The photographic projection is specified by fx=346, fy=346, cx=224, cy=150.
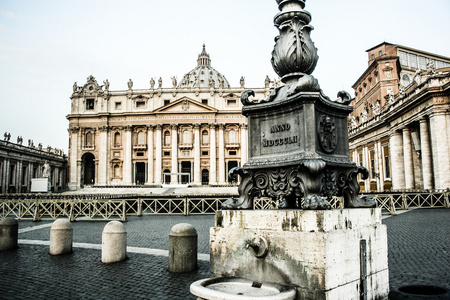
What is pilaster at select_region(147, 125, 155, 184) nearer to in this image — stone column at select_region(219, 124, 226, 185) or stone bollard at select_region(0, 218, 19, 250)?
stone column at select_region(219, 124, 226, 185)

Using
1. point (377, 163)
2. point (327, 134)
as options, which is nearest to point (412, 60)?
point (377, 163)

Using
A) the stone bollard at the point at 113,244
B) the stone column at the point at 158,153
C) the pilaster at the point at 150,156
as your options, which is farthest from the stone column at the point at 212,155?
the stone bollard at the point at 113,244

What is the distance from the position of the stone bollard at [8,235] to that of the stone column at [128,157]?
52.6m

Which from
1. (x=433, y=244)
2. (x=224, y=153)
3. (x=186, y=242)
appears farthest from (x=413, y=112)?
(x=224, y=153)

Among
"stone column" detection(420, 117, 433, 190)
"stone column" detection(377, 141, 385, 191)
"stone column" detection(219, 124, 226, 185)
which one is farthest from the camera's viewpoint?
"stone column" detection(219, 124, 226, 185)

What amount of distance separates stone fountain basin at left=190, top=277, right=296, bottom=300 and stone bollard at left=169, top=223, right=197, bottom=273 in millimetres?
3019

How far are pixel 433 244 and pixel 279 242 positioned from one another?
753 cm

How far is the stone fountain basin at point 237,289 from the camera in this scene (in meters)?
3.21

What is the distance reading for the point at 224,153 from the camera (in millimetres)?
62781

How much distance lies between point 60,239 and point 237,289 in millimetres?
6590

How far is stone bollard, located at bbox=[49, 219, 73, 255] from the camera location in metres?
8.69

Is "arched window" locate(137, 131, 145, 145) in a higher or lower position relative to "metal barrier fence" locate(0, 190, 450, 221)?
higher

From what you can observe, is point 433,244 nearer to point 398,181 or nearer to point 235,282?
point 235,282

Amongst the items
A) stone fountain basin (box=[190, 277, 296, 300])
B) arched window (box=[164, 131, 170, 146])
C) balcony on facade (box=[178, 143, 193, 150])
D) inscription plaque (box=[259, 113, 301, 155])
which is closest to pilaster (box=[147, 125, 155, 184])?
arched window (box=[164, 131, 170, 146])
